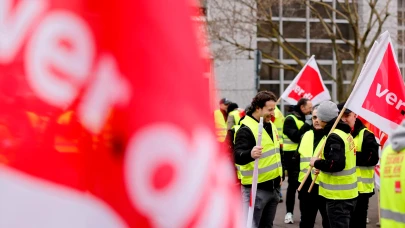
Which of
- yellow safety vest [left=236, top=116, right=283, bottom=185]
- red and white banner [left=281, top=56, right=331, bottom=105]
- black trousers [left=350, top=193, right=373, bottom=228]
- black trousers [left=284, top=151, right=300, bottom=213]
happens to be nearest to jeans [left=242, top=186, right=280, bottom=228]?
yellow safety vest [left=236, top=116, right=283, bottom=185]

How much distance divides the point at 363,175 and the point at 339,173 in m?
1.45

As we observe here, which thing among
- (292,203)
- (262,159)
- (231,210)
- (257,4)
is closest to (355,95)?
(262,159)

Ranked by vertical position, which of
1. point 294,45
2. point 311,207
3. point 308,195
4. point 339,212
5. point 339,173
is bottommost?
point 311,207

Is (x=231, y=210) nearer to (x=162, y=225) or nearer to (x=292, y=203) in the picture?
(x=162, y=225)

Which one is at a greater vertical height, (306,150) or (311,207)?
(306,150)

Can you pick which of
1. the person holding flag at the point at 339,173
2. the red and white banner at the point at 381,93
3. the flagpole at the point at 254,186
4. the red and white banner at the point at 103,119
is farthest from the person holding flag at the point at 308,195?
the red and white banner at the point at 103,119

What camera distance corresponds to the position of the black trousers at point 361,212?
8.74 meters

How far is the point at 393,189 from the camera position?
3891 mm

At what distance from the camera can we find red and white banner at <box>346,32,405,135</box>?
7496 millimetres

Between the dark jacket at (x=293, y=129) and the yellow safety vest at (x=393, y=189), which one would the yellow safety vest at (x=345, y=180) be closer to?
the yellow safety vest at (x=393, y=189)

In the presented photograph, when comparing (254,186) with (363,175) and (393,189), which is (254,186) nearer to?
(363,175)

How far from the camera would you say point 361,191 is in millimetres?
8594

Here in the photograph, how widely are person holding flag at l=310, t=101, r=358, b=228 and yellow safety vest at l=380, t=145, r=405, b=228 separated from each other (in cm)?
301

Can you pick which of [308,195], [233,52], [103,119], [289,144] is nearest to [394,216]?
[103,119]
